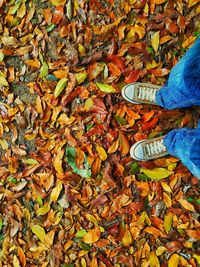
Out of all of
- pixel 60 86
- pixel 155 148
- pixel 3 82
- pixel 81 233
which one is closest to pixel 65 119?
pixel 60 86

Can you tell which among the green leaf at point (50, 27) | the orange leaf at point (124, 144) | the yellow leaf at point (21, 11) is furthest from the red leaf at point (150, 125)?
the yellow leaf at point (21, 11)

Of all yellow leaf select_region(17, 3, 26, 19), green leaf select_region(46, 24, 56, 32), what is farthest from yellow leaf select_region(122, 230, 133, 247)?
yellow leaf select_region(17, 3, 26, 19)

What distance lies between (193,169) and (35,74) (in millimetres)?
1091

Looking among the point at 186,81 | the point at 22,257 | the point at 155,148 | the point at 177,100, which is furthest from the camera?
the point at 22,257

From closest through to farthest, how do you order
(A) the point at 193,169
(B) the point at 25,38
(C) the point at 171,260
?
(A) the point at 193,169, (C) the point at 171,260, (B) the point at 25,38

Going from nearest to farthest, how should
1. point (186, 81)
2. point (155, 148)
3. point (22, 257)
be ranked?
point (186, 81) → point (155, 148) → point (22, 257)

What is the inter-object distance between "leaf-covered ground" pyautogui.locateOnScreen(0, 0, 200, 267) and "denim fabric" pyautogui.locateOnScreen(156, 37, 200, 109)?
364mm

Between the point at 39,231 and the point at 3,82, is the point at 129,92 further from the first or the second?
the point at 39,231

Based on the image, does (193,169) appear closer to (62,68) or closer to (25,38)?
(62,68)

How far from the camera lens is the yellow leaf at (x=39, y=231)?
2.50m

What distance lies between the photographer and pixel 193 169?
77.2 inches

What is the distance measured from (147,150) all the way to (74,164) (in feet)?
1.34

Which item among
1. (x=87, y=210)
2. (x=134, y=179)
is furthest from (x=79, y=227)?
(x=134, y=179)

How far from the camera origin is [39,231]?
8.23 feet
